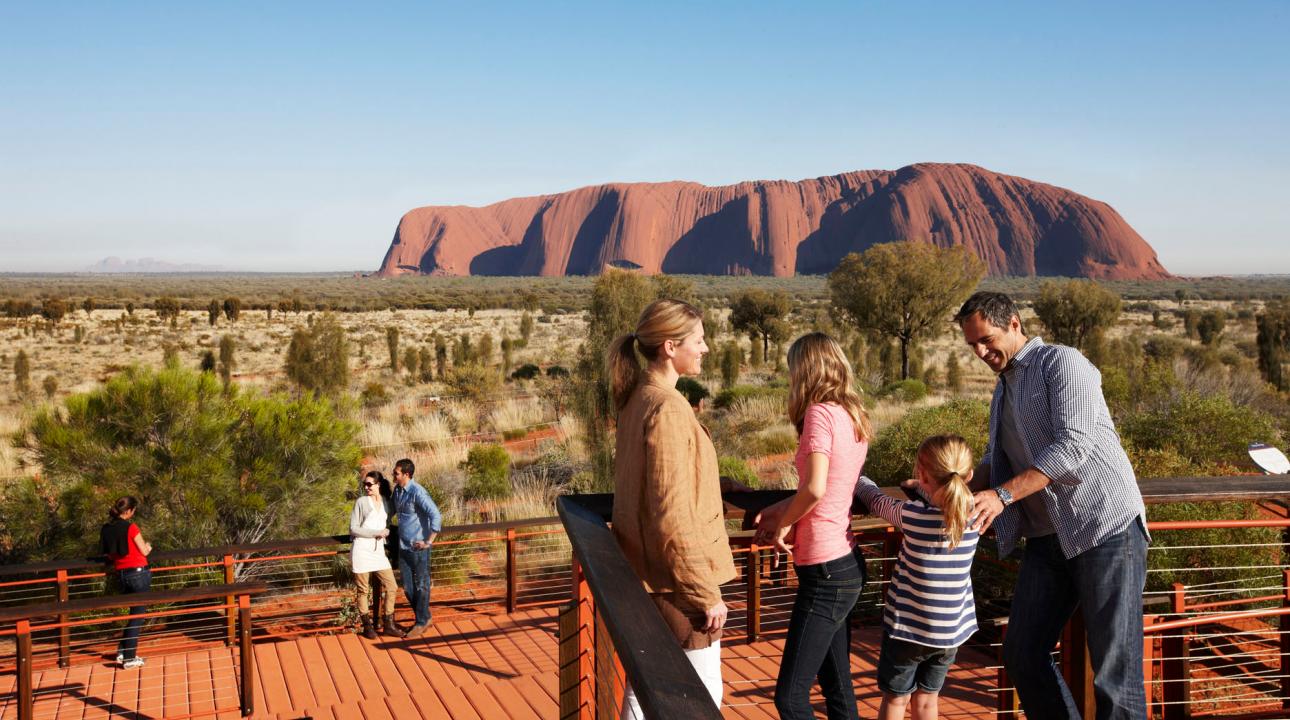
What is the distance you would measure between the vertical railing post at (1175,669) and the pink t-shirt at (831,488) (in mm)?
1399

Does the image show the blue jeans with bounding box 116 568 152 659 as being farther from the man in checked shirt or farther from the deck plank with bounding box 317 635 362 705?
the man in checked shirt

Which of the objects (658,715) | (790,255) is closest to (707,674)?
(658,715)

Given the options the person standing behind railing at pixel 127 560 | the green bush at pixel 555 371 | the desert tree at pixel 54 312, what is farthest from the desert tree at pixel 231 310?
the person standing behind railing at pixel 127 560

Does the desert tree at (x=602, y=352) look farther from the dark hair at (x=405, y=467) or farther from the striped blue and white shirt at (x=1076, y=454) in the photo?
the striped blue and white shirt at (x=1076, y=454)

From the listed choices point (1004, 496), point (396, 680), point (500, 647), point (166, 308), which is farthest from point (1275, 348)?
point (166, 308)

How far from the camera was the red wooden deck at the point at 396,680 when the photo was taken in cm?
504

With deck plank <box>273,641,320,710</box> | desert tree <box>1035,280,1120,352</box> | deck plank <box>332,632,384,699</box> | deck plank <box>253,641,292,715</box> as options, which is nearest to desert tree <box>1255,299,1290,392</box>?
desert tree <box>1035,280,1120,352</box>

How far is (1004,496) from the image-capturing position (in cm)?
231

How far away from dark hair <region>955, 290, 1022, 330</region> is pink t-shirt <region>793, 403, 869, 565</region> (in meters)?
0.42

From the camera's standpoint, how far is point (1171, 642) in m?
3.61

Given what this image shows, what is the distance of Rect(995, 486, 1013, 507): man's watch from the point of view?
2.30 m

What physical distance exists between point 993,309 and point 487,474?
10.0 meters

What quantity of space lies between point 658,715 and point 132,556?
6.10 meters

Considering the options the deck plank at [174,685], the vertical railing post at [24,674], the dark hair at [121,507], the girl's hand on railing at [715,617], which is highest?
the girl's hand on railing at [715,617]
